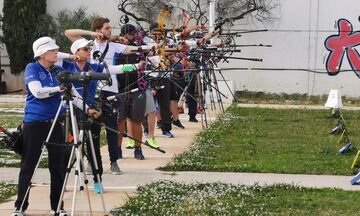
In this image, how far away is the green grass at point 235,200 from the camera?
7.34 meters

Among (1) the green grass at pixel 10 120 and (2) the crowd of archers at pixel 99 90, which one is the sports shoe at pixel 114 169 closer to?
(2) the crowd of archers at pixel 99 90

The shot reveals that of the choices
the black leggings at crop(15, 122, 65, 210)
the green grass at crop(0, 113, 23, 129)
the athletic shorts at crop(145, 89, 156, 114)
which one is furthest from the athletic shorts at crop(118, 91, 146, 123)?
the green grass at crop(0, 113, 23, 129)

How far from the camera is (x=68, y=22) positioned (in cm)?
2855

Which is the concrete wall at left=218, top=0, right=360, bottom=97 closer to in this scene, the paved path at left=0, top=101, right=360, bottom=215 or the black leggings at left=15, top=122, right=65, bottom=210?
the paved path at left=0, top=101, right=360, bottom=215

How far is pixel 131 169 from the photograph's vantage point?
10188 mm

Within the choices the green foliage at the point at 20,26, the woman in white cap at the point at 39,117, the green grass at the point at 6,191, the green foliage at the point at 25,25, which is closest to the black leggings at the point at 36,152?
the woman in white cap at the point at 39,117

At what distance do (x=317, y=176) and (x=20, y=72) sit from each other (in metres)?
22.1

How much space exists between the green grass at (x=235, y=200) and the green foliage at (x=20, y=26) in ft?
71.3

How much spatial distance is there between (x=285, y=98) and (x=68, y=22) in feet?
30.8

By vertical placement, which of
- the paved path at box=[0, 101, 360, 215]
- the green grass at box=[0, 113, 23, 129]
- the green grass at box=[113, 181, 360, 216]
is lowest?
the green grass at box=[0, 113, 23, 129]

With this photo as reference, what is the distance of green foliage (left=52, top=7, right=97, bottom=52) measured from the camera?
28359mm

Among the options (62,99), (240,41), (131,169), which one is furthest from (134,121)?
(240,41)

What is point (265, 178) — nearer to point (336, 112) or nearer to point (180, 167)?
point (180, 167)

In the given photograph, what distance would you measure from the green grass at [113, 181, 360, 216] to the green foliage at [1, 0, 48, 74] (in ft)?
71.3
